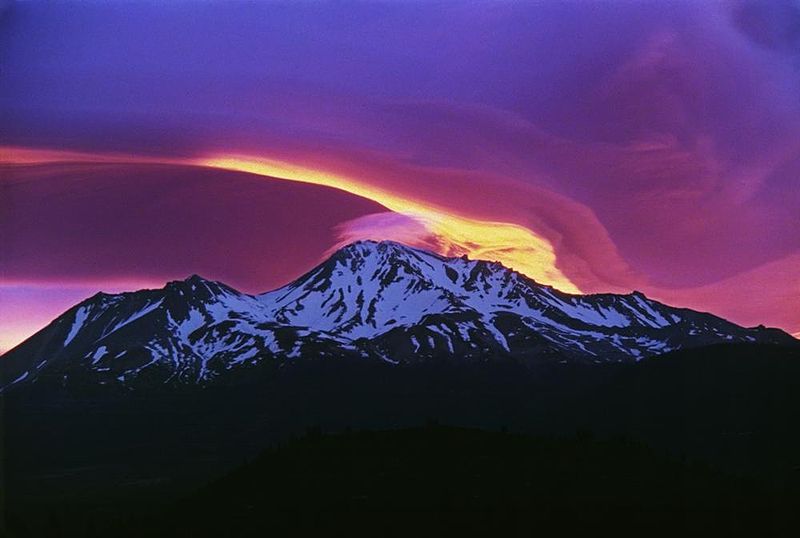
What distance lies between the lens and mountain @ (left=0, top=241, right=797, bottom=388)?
150875 millimetres

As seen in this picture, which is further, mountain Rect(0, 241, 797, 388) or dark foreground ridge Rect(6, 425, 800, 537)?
mountain Rect(0, 241, 797, 388)

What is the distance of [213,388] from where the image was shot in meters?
144

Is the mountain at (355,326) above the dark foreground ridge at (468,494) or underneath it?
above

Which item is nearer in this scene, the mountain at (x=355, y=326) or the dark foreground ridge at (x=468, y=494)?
the dark foreground ridge at (x=468, y=494)

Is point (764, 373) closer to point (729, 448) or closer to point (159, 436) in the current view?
point (729, 448)

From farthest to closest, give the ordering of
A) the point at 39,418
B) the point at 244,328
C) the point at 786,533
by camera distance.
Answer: the point at 244,328 → the point at 39,418 → the point at 786,533

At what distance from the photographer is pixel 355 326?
170375mm

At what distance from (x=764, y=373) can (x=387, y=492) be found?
51581 mm

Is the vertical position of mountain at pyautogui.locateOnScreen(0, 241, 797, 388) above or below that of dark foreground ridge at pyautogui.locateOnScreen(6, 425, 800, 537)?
above

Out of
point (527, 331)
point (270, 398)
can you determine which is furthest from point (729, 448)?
point (527, 331)

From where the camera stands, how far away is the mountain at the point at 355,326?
150875mm

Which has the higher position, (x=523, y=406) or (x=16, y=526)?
(x=523, y=406)

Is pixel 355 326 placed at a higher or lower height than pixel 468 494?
higher

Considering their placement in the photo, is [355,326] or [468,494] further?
[355,326]
